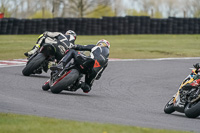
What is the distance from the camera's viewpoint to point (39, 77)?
13.9 metres

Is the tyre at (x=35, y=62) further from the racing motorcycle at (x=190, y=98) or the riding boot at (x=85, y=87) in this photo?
the racing motorcycle at (x=190, y=98)

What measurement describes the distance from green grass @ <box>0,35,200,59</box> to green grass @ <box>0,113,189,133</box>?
13.7 m

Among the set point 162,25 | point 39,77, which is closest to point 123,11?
point 162,25

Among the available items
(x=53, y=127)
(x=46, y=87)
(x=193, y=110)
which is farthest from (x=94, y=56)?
(x=53, y=127)

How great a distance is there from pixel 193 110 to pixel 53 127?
3140 mm

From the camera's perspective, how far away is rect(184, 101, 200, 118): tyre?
28.0 feet

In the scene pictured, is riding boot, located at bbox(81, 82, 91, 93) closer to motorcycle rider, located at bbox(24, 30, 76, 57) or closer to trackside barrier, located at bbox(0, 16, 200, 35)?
motorcycle rider, located at bbox(24, 30, 76, 57)

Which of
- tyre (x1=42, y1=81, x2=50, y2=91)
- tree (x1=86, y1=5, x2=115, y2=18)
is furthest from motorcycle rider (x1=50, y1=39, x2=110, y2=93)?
tree (x1=86, y1=5, x2=115, y2=18)

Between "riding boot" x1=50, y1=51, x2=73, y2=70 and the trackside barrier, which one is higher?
"riding boot" x1=50, y1=51, x2=73, y2=70

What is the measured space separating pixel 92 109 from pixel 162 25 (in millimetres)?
24222

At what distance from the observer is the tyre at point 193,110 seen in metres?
8.52

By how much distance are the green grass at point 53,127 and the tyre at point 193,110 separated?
200 cm

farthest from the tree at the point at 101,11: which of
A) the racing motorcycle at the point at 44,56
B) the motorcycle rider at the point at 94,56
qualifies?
the motorcycle rider at the point at 94,56

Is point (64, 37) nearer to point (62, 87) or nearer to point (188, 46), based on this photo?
point (62, 87)
